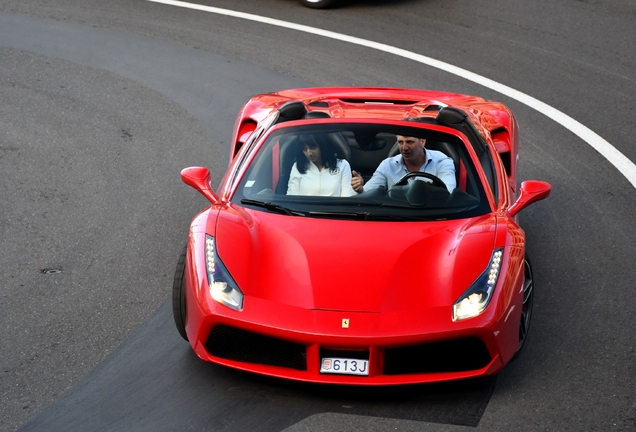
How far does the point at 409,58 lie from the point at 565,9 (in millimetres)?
3143

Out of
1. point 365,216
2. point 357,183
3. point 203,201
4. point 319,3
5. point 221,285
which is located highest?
point 365,216

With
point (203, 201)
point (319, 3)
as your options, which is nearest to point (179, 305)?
point (203, 201)

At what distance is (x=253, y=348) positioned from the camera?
5.57 metres

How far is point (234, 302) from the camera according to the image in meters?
5.63

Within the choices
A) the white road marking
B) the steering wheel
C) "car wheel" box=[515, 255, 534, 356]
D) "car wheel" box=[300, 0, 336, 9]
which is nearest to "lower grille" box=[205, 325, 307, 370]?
"car wheel" box=[515, 255, 534, 356]

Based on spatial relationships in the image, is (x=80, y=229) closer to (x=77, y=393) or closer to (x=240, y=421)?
(x=77, y=393)

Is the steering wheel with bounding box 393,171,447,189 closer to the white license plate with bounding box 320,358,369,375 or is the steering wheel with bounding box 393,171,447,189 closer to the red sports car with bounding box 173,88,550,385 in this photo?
the red sports car with bounding box 173,88,550,385

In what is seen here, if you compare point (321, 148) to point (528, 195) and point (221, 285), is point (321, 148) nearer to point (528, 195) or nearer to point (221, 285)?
point (528, 195)

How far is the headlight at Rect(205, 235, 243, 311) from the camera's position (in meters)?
5.64

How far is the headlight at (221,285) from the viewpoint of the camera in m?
5.64

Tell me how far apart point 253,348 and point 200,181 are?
1610mm

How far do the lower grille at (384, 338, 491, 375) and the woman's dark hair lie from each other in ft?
6.37


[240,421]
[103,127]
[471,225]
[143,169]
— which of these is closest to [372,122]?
[471,225]

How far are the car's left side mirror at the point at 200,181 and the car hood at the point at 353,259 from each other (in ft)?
1.27
